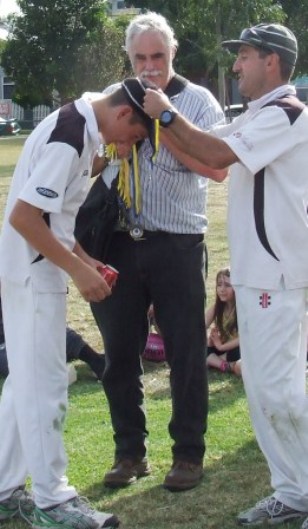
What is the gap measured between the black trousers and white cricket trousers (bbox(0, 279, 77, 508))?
2.60ft

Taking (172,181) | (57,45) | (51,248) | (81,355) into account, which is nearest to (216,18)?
(57,45)

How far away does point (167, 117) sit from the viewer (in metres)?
4.38

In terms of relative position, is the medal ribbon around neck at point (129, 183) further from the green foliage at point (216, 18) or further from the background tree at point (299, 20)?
the background tree at point (299, 20)

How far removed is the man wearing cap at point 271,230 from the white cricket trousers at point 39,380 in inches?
32.2

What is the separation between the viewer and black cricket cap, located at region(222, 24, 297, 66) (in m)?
4.43

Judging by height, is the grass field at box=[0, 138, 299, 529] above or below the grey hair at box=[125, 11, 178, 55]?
below

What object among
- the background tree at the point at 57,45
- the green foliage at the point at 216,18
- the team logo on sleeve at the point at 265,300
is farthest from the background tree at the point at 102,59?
the team logo on sleeve at the point at 265,300

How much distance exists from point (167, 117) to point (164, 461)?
6.70 ft

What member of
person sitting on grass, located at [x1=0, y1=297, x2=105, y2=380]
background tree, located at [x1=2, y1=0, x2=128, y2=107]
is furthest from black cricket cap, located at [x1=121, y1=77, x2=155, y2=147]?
background tree, located at [x1=2, y1=0, x2=128, y2=107]

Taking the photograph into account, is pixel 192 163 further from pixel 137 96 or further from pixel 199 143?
pixel 137 96

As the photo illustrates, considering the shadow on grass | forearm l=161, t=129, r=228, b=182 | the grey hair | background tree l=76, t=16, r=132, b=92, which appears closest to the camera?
the shadow on grass

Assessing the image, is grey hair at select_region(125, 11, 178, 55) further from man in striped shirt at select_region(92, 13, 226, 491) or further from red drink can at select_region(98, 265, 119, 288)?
red drink can at select_region(98, 265, 119, 288)

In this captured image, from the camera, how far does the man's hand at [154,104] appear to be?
4340 millimetres

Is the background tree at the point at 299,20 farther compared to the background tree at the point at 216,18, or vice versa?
the background tree at the point at 299,20
